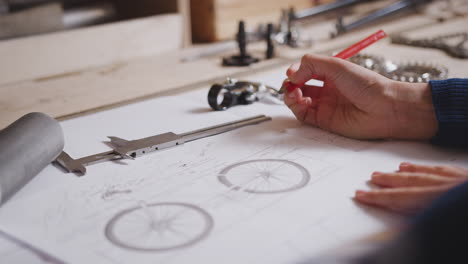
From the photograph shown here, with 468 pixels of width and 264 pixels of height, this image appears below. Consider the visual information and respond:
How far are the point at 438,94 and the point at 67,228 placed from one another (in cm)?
59

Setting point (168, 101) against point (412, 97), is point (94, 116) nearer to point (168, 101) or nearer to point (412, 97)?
point (168, 101)

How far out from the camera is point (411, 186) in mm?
608

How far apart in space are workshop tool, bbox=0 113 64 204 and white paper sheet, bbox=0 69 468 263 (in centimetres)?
2

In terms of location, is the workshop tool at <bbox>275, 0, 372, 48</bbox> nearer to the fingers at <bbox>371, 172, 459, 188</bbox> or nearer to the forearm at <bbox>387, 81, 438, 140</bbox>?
the forearm at <bbox>387, 81, 438, 140</bbox>

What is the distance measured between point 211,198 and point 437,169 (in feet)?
0.97

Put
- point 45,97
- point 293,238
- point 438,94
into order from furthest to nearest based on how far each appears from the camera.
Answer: point 45,97 → point 438,94 → point 293,238

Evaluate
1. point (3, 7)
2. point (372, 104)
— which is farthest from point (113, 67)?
point (372, 104)

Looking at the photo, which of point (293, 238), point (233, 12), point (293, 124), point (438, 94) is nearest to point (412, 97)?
point (438, 94)

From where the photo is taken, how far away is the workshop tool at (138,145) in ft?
2.32

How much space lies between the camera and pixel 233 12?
149 centimetres

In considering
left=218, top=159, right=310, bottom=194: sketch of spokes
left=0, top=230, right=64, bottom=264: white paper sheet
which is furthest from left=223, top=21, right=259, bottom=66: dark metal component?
left=0, top=230, right=64, bottom=264: white paper sheet

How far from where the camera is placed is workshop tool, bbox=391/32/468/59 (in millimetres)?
1231

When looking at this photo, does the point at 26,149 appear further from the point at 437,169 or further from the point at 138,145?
the point at 437,169

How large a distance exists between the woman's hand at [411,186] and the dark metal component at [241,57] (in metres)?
0.65
